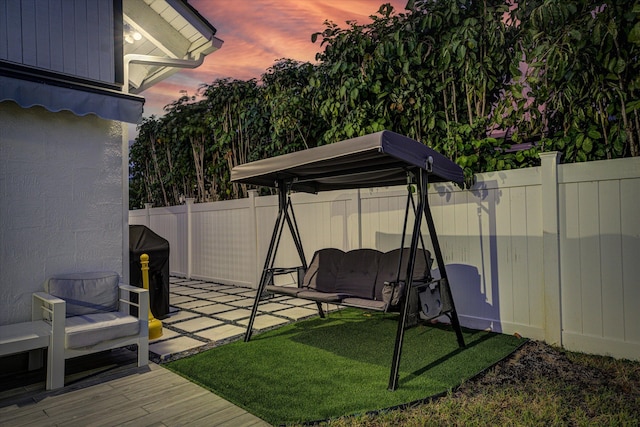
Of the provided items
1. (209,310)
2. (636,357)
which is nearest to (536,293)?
(636,357)

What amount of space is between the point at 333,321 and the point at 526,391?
239cm

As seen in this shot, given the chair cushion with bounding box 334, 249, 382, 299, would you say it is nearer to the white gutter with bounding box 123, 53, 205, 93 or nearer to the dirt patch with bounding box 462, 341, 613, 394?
the dirt patch with bounding box 462, 341, 613, 394

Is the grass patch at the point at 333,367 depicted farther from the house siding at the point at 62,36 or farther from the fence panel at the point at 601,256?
the house siding at the point at 62,36

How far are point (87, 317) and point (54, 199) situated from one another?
3.54 ft

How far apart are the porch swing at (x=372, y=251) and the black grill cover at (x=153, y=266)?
168 cm

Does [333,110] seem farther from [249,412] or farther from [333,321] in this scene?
[249,412]

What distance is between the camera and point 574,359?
339 cm

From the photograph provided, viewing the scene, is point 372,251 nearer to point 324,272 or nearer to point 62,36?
point 324,272

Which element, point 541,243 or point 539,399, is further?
point 541,243

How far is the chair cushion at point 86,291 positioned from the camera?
338cm

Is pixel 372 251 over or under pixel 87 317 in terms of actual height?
over

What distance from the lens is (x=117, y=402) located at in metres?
2.74

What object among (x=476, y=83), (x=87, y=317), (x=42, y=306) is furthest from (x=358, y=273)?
(x=42, y=306)

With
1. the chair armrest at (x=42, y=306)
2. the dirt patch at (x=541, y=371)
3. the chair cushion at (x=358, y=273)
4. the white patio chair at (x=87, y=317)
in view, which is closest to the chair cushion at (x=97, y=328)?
the white patio chair at (x=87, y=317)
